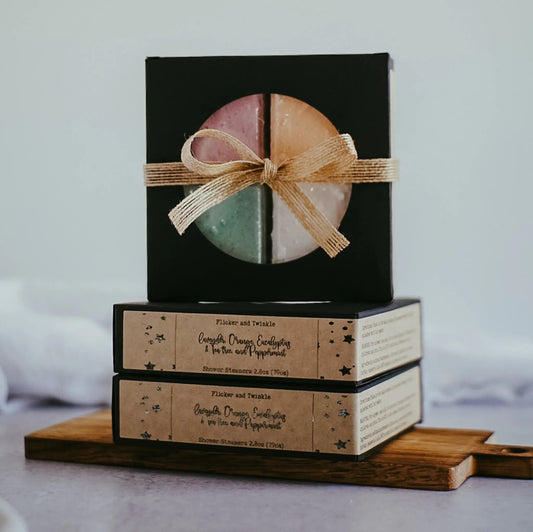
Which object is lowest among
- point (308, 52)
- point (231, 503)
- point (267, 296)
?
point (231, 503)

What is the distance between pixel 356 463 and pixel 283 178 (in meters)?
0.22

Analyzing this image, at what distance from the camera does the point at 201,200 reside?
2.32 ft

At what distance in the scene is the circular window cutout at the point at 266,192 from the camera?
72cm

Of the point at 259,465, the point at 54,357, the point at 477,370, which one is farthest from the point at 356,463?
the point at 54,357

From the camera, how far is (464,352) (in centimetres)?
96

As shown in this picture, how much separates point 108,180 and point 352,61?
44 centimetres

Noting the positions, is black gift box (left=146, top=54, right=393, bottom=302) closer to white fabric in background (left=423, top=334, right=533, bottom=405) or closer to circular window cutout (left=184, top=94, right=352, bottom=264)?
circular window cutout (left=184, top=94, right=352, bottom=264)

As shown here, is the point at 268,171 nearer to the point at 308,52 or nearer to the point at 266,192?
the point at 266,192

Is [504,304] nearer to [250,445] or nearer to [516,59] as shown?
[516,59]

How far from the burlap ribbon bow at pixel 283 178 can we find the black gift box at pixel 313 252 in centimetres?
1

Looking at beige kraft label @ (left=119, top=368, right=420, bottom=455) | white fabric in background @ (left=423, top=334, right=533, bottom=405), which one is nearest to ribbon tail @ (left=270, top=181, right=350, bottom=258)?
beige kraft label @ (left=119, top=368, right=420, bottom=455)

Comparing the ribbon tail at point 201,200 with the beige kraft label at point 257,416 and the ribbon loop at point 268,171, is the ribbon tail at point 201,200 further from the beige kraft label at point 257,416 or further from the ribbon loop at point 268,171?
the beige kraft label at point 257,416

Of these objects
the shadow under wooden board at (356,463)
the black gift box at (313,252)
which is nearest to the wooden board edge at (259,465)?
the shadow under wooden board at (356,463)

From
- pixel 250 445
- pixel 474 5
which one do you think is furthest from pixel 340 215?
pixel 474 5
